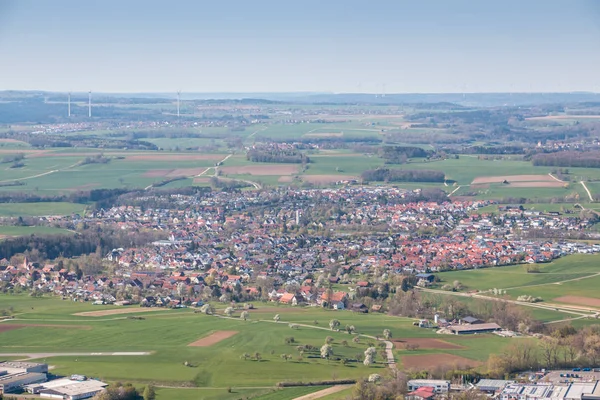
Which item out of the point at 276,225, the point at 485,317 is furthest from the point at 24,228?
the point at 485,317

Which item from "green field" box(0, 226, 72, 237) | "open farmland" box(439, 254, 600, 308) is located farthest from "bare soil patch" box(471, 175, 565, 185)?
"green field" box(0, 226, 72, 237)

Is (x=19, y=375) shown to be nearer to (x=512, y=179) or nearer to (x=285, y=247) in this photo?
(x=285, y=247)

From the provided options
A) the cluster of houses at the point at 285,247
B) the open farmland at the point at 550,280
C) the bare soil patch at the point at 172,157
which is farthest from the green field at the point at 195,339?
the bare soil patch at the point at 172,157

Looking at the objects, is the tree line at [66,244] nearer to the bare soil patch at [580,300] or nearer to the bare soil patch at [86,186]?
the bare soil patch at [86,186]

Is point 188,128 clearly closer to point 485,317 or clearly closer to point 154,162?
point 154,162

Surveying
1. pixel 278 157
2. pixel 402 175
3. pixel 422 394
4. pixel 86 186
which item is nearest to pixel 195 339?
pixel 422 394
